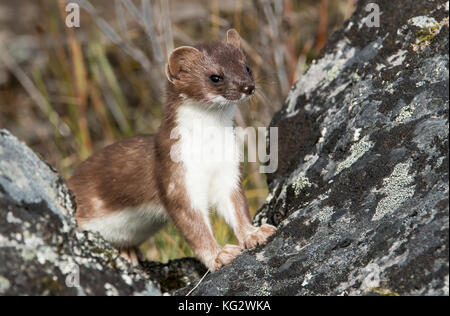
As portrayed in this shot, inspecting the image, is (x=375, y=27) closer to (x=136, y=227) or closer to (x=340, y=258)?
(x=340, y=258)

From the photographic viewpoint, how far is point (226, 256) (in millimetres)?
3174

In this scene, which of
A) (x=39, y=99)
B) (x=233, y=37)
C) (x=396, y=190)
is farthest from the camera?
(x=39, y=99)

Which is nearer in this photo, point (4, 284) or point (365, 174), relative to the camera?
point (4, 284)

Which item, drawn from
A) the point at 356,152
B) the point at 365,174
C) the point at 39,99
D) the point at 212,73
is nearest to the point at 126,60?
the point at 39,99

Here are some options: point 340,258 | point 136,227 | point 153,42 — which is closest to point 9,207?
point 340,258

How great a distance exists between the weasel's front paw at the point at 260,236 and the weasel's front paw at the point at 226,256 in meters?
0.09

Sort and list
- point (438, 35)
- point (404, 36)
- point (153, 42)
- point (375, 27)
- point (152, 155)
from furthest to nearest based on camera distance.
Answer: point (153, 42), point (152, 155), point (375, 27), point (404, 36), point (438, 35)

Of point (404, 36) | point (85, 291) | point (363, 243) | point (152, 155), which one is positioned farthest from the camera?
point (152, 155)

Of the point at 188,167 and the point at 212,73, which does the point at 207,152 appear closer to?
the point at 188,167

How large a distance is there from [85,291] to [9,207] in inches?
14.7

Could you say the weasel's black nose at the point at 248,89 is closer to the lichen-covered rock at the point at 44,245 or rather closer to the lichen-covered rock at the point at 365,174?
the lichen-covered rock at the point at 365,174

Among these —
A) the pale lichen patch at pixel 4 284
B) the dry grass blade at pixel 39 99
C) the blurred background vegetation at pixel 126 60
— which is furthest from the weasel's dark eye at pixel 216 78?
the dry grass blade at pixel 39 99

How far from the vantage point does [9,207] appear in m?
2.28

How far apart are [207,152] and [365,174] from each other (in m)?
1.14
